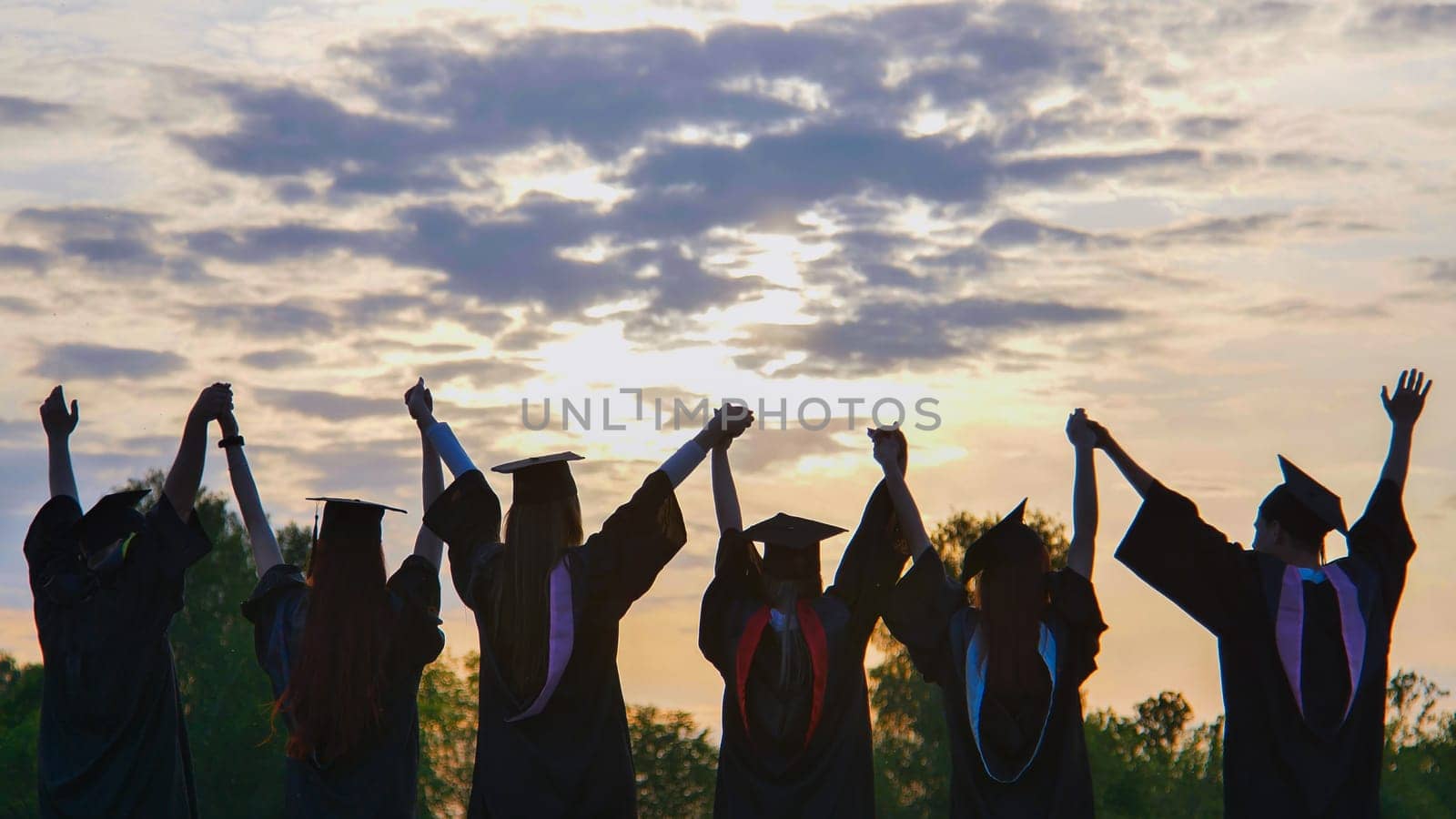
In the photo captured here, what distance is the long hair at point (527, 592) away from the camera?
6.99 m

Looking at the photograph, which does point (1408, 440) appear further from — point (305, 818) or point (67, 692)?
point (67, 692)

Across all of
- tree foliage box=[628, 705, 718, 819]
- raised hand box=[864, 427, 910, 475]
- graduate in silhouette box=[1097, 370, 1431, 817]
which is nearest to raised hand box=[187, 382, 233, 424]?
raised hand box=[864, 427, 910, 475]

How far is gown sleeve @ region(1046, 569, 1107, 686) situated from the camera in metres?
7.21

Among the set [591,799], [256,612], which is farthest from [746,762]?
[256,612]

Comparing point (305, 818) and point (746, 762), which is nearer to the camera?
point (305, 818)

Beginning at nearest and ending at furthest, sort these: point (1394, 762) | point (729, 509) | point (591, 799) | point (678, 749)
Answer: point (591, 799) → point (729, 509) → point (678, 749) → point (1394, 762)

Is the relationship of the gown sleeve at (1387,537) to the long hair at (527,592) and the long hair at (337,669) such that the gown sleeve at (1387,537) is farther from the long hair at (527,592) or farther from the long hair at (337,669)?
the long hair at (337,669)

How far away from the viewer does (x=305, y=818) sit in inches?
282

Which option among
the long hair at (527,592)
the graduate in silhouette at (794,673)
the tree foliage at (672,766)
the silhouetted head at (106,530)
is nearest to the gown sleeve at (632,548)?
the long hair at (527,592)

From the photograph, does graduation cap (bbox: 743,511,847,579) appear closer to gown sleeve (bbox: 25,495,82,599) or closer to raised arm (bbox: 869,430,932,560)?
raised arm (bbox: 869,430,932,560)

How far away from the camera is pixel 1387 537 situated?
723cm

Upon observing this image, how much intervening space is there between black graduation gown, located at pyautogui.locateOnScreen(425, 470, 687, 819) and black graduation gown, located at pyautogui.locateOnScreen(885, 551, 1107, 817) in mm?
1446

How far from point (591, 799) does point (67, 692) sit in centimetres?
239

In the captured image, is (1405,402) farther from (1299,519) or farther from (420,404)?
(420,404)
